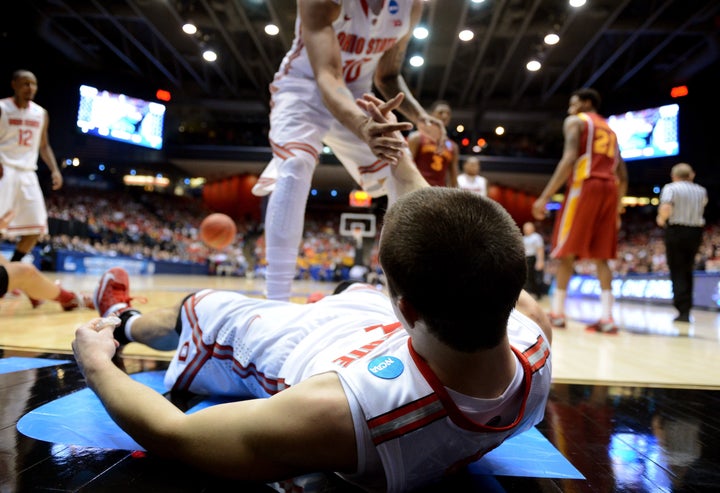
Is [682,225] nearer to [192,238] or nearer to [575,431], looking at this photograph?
[575,431]

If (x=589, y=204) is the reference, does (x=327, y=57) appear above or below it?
above

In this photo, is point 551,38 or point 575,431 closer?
point 575,431

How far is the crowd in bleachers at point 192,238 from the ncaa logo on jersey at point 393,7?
11.5m

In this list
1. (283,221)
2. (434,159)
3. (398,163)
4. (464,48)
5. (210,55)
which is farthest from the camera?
(210,55)

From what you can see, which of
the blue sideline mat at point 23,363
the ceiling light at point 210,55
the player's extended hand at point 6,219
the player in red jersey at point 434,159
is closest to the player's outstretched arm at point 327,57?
the blue sideline mat at point 23,363

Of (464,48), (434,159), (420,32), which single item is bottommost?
(434,159)

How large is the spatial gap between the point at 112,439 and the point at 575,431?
1.34 meters

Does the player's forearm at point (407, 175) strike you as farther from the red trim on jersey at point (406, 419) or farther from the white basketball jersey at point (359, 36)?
the red trim on jersey at point (406, 419)

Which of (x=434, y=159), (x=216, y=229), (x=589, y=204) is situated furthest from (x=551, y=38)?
(x=216, y=229)

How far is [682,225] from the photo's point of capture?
5.68 m

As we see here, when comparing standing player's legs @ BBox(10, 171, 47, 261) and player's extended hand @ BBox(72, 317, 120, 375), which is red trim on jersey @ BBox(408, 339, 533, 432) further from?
standing player's legs @ BBox(10, 171, 47, 261)

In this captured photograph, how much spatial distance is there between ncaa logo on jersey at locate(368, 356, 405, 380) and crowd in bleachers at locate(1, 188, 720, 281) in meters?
12.8

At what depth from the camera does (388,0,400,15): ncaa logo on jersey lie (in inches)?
92.7

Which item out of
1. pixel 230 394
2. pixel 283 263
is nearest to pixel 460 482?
pixel 230 394
